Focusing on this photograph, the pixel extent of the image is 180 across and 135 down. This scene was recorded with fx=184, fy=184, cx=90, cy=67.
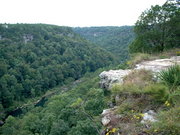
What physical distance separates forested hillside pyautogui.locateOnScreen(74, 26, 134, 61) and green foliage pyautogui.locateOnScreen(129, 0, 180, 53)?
57.2m

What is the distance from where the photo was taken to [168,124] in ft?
8.47

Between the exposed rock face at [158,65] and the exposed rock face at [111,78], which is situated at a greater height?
the exposed rock face at [158,65]

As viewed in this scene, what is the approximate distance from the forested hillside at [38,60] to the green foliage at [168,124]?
119 feet

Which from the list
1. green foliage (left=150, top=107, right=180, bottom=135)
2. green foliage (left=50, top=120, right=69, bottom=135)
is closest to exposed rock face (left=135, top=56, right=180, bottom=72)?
green foliage (left=150, top=107, right=180, bottom=135)

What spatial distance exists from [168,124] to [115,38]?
91.3 meters

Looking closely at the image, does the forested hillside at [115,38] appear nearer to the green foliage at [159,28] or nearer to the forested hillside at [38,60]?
the forested hillside at [38,60]

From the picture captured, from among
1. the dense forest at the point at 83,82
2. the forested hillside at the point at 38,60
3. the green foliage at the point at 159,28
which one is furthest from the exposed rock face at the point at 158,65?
the forested hillside at the point at 38,60

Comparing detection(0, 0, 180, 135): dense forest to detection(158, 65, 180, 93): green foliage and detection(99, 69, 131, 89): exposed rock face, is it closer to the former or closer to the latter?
detection(158, 65, 180, 93): green foliage

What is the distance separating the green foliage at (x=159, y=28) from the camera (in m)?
10.3

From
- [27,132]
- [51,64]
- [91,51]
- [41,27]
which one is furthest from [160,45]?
[41,27]

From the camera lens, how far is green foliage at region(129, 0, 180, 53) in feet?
33.9

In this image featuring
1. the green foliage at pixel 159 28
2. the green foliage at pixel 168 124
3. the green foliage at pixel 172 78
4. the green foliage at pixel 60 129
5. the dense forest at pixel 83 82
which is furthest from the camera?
the green foliage at pixel 60 129

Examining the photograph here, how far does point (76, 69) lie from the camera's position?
60625 millimetres

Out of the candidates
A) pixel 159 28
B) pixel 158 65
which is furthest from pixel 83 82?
pixel 158 65
